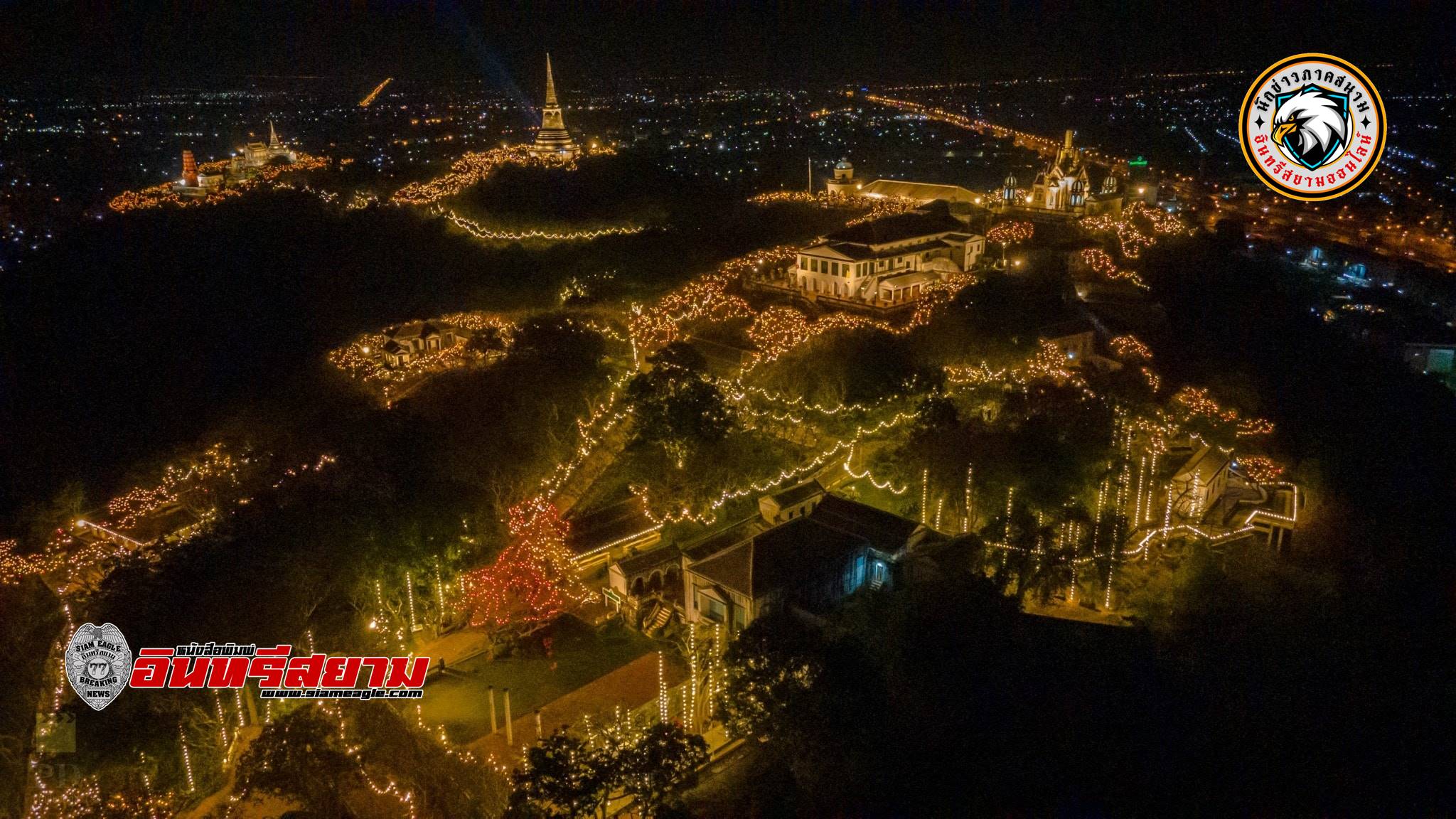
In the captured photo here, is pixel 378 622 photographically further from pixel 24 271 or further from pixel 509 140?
pixel 509 140

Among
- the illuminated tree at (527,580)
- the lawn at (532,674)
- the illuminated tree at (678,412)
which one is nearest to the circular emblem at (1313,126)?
the illuminated tree at (678,412)

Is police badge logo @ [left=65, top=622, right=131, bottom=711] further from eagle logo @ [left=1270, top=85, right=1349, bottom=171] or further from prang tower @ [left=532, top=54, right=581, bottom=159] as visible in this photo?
prang tower @ [left=532, top=54, right=581, bottom=159]

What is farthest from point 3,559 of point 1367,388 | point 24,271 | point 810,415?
point 1367,388

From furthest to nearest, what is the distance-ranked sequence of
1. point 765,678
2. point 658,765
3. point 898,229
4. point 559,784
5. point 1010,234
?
1. point 1010,234
2. point 898,229
3. point 765,678
4. point 658,765
5. point 559,784

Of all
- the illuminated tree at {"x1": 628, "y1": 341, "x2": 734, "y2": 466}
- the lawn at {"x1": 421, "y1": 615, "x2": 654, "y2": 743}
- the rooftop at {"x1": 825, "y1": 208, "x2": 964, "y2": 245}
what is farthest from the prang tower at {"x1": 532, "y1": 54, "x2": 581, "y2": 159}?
the lawn at {"x1": 421, "y1": 615, "x2": 654, "y2": 743}

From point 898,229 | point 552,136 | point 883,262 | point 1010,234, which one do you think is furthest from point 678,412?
point 552,136

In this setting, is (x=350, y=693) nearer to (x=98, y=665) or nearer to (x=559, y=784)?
(x=98, y=665)
